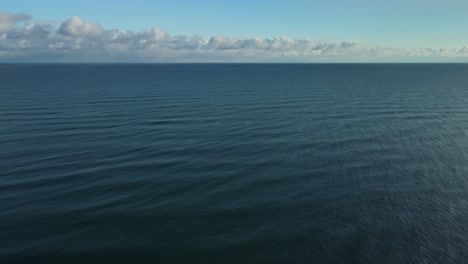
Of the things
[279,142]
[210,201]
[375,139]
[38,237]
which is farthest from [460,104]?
[38,237]

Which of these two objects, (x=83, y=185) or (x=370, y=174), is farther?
(x=370, y=174)

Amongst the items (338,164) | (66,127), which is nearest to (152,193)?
(338,164)

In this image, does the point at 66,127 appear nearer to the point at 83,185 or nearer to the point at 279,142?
the point at 83,185

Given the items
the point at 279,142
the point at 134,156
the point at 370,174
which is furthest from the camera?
the point at 279,142

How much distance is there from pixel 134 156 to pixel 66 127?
956 inches

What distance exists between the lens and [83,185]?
3716 centimetres

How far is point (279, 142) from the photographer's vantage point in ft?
177

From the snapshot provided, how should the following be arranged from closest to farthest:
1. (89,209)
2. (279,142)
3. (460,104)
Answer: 1. (89,209)
2. (279,142)
3. (460,104)

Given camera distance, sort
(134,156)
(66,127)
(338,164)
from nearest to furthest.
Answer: (338,164) < (134,156) < (66,127)

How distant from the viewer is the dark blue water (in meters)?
26.5

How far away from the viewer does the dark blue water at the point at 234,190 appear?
26500 millimetres

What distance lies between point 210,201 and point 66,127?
4213cm

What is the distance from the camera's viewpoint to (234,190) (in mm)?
36562

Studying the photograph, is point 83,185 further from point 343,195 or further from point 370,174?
point 370,174
